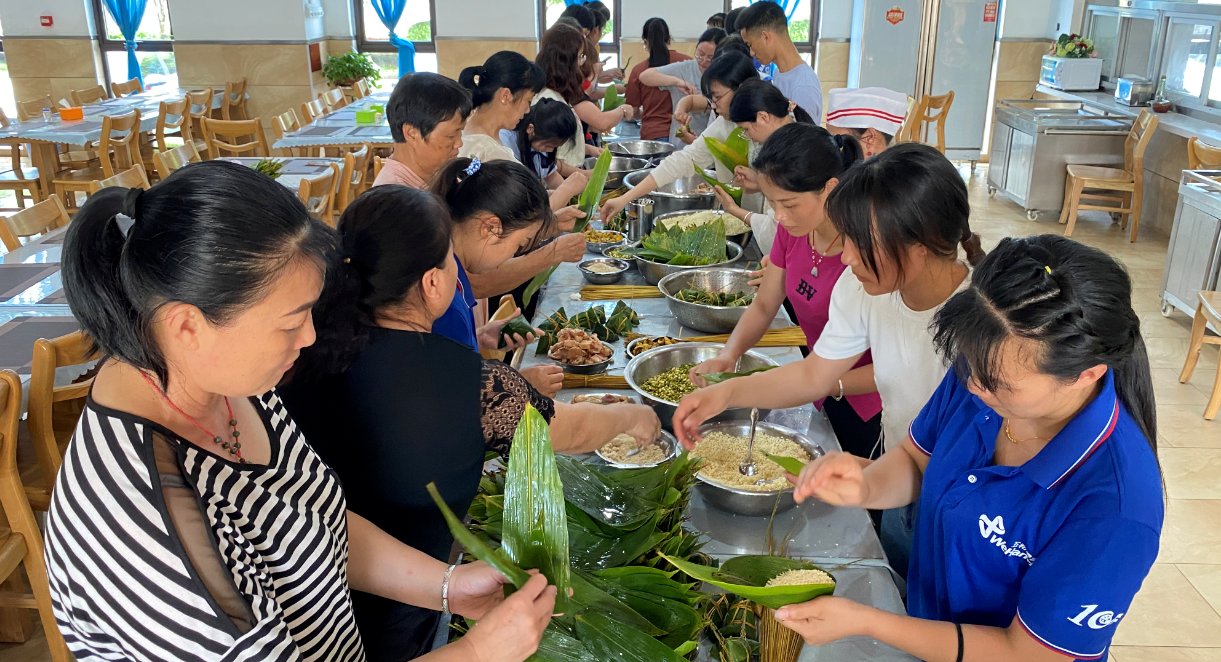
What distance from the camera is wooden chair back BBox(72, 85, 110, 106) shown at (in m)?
7.09

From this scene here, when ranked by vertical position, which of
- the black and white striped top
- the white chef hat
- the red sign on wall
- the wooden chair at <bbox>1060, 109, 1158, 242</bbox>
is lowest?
the wooden chair at <bbox>1060, 109, 1158, 242</bbox>

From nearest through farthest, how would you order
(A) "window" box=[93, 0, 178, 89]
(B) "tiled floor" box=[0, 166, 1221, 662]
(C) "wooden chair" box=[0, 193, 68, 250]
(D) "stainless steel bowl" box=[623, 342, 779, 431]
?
1. (D) "stainless steel bowl" box=[623, 342, 779, 431]
2. (B) "tiled floor" box=[0, 166, 1221, 662]
3. (C) "wooden chair" box=[0, 193, 68, 250]
4. (A) "window" box=[93, 0, 178, 89]

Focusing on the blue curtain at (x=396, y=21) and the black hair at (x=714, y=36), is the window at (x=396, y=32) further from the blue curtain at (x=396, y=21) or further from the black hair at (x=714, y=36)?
the black hair at (x=714, y=36)

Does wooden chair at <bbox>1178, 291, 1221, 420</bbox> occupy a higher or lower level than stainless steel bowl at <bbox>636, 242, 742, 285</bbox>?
lower

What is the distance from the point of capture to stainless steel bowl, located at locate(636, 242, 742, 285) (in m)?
3.00

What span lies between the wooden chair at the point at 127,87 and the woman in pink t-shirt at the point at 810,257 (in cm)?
784

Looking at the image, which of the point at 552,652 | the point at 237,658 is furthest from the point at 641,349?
the point at 237,658

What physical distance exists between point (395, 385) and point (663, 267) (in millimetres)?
1792

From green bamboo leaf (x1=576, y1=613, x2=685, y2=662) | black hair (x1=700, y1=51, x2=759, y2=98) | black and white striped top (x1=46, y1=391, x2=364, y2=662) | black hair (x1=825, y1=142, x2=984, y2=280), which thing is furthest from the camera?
black hair (x1=700, y1=51, x2=759, y2=98)

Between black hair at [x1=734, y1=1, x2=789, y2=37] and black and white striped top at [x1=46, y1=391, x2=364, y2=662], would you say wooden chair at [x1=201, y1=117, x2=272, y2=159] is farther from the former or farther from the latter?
black and white striped top at [x1=46, y1=391, x2=364, y2=662]

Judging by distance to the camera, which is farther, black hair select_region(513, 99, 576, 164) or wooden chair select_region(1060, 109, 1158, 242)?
wooden chair select_region(1060, 109, 1158, 242)

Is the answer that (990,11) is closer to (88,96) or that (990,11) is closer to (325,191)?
(325,191)

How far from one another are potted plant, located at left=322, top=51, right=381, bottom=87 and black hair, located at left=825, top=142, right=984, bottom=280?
8461 mm

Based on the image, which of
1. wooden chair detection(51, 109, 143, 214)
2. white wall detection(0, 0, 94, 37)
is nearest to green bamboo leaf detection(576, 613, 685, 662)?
wooden chair detection(51, 109, 143, 214)
